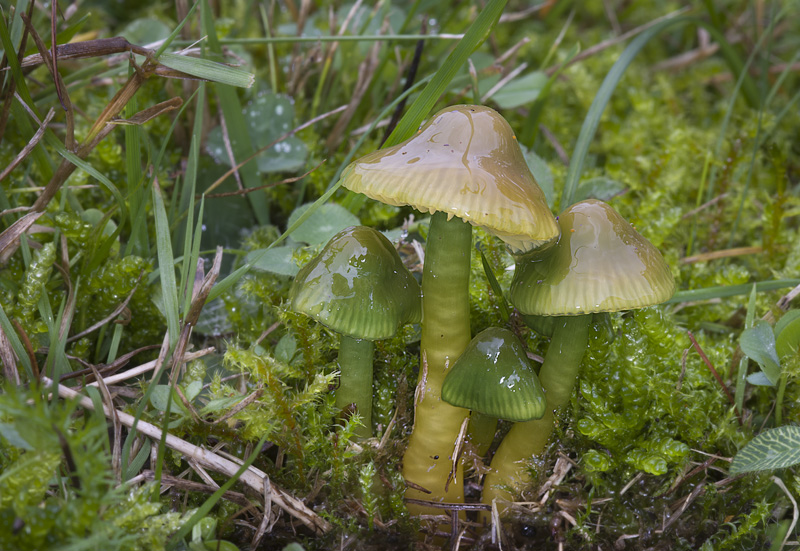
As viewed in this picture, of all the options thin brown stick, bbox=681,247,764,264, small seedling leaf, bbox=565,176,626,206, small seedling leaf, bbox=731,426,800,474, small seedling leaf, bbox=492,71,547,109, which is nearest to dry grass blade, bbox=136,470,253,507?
small seedling leaf, bbox=731,426,800,474

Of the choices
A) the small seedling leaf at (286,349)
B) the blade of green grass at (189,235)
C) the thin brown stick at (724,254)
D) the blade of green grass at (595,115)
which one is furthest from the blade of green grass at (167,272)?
the thin brown stick at (724,254)

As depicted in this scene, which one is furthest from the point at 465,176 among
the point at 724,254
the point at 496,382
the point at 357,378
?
the point at 724,254

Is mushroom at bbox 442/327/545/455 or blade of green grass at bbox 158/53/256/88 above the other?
blade of green grass at bbox 158/53/256/88

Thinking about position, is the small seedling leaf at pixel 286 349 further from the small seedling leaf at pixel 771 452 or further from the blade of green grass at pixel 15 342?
the small seedling leaf at pixel 771 452

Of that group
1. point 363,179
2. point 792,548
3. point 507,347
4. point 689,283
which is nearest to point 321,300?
point 363,179

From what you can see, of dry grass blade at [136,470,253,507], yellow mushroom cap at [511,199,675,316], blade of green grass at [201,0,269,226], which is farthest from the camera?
blade of green grass at [201,0,269,226]

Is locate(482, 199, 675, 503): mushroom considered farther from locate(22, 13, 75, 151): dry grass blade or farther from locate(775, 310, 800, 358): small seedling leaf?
locate(22, 13, 75, 151): dry grass blade

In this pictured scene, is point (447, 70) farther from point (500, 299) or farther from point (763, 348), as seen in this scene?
point (763, 348)
